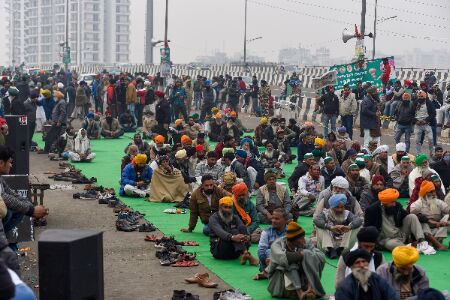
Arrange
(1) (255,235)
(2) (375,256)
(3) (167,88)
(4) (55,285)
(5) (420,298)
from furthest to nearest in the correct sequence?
(3) (167,88)
(1) (255,235)
(2) (375,256)
(5) (420,298)
(4) (55,285)

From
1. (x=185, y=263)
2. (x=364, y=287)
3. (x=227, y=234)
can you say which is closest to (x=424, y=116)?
(x=227, y=234)

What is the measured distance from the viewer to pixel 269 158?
20844 millimetres

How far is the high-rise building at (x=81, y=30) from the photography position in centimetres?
15888

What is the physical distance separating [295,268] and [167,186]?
7235 millimetres

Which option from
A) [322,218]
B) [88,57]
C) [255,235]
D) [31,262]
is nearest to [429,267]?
[322,218]

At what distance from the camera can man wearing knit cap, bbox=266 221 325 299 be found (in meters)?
10.7

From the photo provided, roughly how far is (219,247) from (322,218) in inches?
54.2

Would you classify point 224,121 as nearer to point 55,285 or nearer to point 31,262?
point 31,262

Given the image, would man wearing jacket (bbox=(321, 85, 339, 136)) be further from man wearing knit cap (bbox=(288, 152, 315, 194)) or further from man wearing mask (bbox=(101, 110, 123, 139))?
man wearing knit cap (bbox=(288, 152, 315, 194))

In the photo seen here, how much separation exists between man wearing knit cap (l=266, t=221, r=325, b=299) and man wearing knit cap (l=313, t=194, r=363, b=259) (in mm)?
1990

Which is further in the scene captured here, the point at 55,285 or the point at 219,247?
the point at 219,247

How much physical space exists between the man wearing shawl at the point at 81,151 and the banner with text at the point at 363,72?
8.32 metres

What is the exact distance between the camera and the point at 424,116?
22688 mm

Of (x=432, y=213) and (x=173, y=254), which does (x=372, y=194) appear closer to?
(x=432, y=213)
